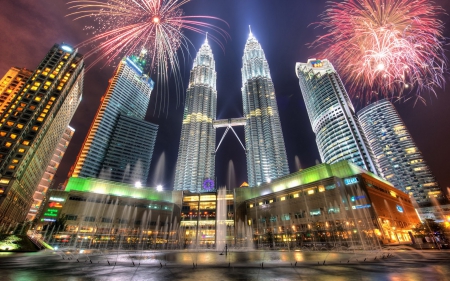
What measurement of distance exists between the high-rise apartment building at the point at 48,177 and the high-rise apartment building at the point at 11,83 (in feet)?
153

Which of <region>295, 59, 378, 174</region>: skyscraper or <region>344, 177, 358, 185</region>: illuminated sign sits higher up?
<region>295, 59, 378, 174</region>: skyscraper

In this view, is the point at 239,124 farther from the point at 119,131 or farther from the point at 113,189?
the point at 113,189

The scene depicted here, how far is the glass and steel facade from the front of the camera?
459ft

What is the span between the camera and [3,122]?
→ 7488cm

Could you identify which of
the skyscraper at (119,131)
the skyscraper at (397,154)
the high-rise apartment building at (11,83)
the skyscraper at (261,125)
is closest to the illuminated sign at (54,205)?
the high-rise apartment building at (11,83)

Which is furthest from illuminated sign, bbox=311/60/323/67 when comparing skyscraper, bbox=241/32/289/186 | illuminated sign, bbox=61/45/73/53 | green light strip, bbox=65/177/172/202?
illuminated sign, bbox=61/45/73/53

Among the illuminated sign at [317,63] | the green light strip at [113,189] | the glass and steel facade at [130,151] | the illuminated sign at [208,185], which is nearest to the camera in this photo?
the green light strip at [113,189]

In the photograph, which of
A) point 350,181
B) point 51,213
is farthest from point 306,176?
point 51,213

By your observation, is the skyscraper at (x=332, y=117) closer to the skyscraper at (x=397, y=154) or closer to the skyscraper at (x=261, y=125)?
the skyscraper at (x=261, y=125)

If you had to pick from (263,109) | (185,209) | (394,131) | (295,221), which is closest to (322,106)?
(263,109)

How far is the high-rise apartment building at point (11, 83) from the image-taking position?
94.9m

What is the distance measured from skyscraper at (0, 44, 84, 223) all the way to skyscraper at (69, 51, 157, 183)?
35218 millimetres

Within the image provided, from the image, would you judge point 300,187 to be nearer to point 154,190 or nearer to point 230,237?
point 230,237

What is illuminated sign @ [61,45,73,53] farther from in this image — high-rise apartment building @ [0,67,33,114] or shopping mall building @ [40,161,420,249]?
shopping mall building @ [40,161,420,249]
